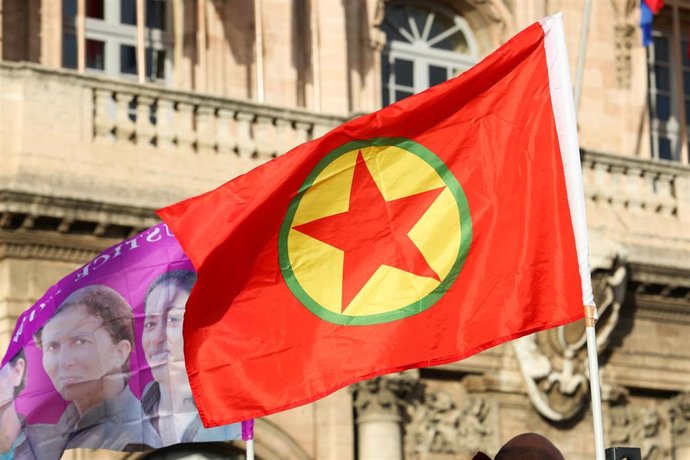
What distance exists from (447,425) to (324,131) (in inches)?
116

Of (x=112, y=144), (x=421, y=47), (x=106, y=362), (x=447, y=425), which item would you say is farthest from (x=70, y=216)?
(x=421, y=47)

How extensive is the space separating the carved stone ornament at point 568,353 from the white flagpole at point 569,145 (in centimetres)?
838

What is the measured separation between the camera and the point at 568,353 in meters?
21.5

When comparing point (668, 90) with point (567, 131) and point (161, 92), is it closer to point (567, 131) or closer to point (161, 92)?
point (161, 92)

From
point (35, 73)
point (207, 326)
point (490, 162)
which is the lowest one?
point (207, 326)

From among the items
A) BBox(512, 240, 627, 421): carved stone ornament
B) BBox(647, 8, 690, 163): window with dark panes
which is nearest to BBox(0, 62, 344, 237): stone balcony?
BBox(512, 240, 627, 421): carved stone ornament

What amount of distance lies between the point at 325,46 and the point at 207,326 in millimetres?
9745

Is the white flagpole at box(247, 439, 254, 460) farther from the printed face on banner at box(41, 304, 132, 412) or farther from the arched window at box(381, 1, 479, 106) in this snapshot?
the arched window at box(381, 1, 479, 106)

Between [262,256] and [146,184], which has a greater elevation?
[146,184]

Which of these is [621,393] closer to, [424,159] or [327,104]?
[327,104]

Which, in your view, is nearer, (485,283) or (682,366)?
(485,283)

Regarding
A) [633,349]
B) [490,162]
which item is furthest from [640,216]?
[490,162]

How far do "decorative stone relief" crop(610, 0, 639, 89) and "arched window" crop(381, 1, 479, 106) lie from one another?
1.55 m

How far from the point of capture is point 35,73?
1909cm
